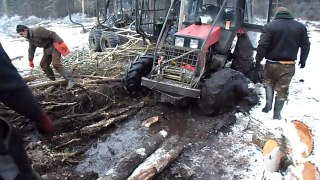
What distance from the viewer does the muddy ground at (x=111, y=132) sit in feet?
13.7

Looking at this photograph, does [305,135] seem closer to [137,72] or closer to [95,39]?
[137,72]

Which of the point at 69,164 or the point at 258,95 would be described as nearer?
the point at 69,164

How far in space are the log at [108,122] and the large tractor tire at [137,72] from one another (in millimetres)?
370

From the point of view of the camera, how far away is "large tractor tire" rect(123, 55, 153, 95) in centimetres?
604

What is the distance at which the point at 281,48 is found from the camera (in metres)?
5.20

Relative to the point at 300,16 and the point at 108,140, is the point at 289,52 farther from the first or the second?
the point at 300,16

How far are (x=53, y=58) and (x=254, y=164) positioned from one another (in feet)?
14.6

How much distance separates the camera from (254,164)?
13.7ft

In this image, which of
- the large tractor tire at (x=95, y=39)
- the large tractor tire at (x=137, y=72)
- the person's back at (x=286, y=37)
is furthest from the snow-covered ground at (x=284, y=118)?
the large tractor tire at (x=137, y=72)

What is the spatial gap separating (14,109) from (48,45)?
16.5 ft

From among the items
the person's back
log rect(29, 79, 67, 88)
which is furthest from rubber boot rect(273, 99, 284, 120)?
log rect(29, 79, 67, 88)

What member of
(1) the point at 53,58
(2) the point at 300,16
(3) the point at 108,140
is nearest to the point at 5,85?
(3) the point at 108,140

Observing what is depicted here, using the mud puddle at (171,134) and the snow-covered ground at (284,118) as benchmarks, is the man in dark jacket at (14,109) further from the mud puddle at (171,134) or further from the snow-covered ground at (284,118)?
the snow-covered ground at (284,118)

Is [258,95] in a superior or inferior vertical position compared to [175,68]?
inferior
